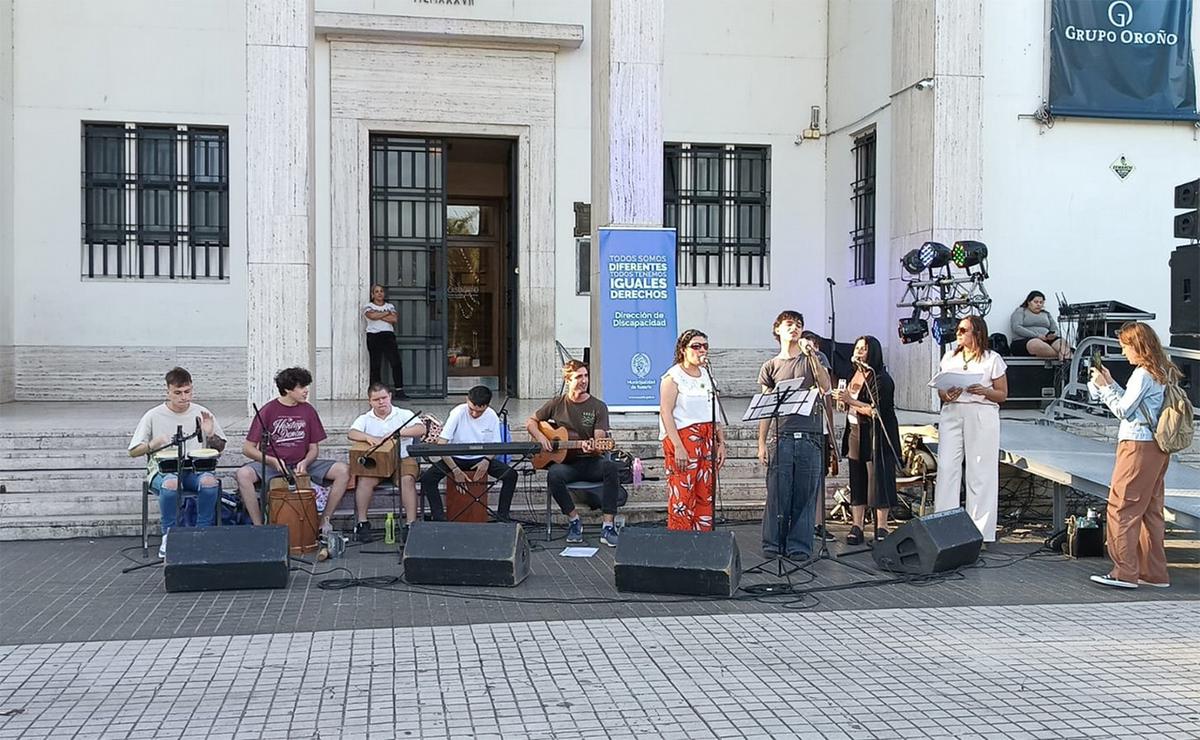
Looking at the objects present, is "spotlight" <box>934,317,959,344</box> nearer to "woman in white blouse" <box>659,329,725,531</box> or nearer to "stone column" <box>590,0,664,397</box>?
"stone column" <box>590,0,664,397</box>

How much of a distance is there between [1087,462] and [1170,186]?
6396mm

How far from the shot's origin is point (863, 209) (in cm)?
1487

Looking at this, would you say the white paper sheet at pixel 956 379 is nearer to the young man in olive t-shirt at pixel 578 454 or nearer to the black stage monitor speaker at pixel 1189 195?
the young man in olive t-shirt at pixel 578 454

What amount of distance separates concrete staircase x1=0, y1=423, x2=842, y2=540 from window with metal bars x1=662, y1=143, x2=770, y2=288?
18.0ft

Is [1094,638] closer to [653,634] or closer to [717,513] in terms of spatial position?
[653,634]

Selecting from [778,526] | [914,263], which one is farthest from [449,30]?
[778,526]

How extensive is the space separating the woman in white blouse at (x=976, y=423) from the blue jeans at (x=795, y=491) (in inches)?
52.2

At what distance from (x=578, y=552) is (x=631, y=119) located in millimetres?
5400

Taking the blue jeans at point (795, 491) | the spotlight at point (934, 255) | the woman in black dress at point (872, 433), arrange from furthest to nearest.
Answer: the spotlight at point (934, 255) → the woman in black dress at point (872, 433) → the blue jeans at point (795, 491)

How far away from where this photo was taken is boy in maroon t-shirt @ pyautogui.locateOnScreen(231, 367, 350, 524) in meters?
8.60

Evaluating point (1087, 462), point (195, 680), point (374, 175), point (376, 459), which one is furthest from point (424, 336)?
point (195, 680)

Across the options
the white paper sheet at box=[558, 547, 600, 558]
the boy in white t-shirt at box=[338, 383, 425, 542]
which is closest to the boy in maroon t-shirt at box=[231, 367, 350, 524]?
the boy in white t-shirt at box=[338, 383, 425, 542]

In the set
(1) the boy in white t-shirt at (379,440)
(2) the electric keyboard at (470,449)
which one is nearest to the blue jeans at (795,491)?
(2) the electric keyboard at (470,449)

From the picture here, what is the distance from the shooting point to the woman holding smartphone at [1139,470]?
7.41 m
